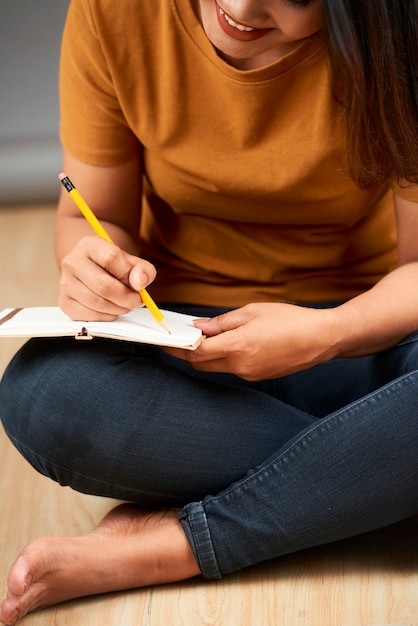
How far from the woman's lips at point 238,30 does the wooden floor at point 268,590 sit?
57 centimetres

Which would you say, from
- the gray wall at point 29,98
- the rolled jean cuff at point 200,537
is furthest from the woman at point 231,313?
the gray wall at point 29,98

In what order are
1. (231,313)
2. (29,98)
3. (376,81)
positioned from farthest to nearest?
(29,98)
(231,313)
(376,81)

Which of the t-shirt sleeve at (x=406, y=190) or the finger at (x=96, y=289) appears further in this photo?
the t-shirt sleeve at (x=406, y=190)

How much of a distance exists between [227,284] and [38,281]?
0.84 m

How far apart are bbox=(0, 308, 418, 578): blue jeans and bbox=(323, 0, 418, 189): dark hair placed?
217 millimetres

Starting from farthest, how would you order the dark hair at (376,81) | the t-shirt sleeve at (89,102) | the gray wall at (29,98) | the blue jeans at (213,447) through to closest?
the gray wall at (29,98) < the t-shirt sleeve at (89,102) < the blue jeans at (213,447) < the dark hair at (376,81)

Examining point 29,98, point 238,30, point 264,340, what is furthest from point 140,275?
point 29,98

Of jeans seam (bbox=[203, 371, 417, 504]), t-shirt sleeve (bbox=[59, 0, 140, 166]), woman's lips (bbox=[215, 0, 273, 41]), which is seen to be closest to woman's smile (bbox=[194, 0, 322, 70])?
woman's lips (bbox=[215, 0, 273, 41])

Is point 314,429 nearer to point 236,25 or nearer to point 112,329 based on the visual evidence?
point 112,329

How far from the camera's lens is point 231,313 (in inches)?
41.0

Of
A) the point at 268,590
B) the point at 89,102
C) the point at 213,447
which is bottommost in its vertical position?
the point at 268,590

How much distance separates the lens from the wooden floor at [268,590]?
38.5 inches

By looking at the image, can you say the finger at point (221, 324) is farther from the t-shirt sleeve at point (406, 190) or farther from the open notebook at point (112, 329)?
the t-shirt sleeve at point (406, 190)

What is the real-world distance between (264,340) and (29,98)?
1557mm
